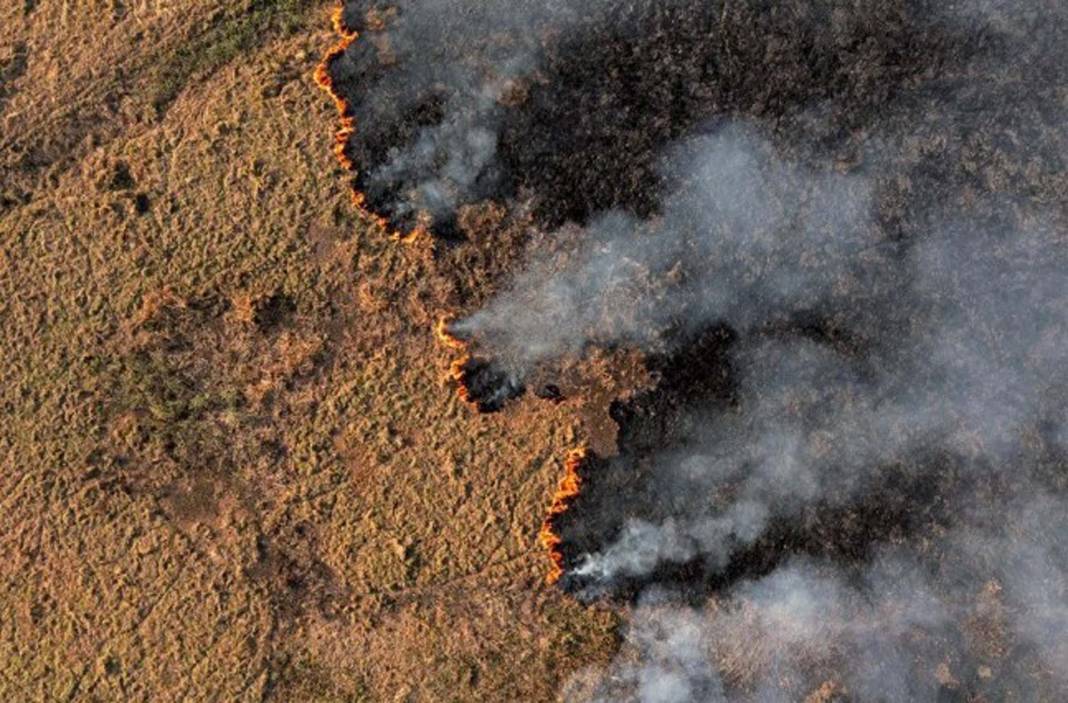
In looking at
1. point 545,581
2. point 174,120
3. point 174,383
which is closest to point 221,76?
point 174,120

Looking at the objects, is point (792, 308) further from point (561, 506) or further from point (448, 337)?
point (448, 337)

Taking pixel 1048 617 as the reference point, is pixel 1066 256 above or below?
above

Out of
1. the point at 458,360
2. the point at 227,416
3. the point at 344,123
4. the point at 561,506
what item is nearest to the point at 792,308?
the point at 561,506

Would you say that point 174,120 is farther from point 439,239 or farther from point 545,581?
point 545,581

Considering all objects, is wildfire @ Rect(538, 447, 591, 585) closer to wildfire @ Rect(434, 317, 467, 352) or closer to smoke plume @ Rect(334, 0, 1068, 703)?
smoke plume @ Rect(334, 0, 1068, 703)

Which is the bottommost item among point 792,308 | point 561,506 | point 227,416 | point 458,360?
point 561,506

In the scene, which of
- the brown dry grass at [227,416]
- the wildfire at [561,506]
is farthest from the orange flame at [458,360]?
the wildfire at [561,506]
